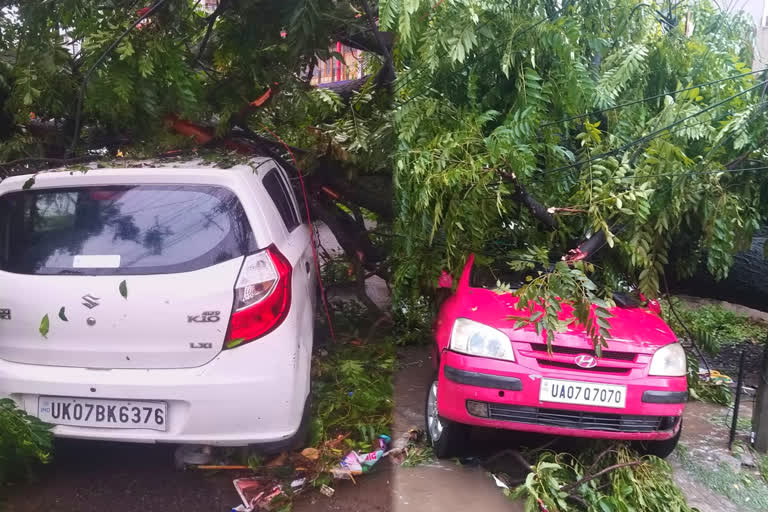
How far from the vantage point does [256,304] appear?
10.4ft

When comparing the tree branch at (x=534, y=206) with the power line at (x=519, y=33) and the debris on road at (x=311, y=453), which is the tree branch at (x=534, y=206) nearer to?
the power line at (x=519, y=33)

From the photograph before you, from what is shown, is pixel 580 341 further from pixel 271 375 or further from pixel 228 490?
pixel 228 490

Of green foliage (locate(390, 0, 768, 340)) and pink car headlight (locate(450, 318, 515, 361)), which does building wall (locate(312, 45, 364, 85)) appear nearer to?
green foliage (locate(390, 0, 768, 340))

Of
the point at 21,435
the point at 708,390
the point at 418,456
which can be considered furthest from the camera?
the point at 708,390

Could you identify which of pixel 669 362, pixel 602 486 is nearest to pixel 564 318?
pixel 669 362

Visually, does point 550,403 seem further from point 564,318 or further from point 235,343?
point 235,343

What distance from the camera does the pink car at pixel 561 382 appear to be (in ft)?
11.1

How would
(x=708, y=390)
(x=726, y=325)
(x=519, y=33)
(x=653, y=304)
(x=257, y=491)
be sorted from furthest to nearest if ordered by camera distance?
(x=726, y=325) < (x=708, y=390) < (x=653, y=304) < (x=519, y=33) < (x=257, y=491)

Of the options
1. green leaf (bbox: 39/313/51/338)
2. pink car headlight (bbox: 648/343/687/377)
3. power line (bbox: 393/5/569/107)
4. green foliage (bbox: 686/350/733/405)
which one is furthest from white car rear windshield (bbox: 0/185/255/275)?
green foliage (bbox: 686/350/733/405)

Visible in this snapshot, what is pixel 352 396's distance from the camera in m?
4.42

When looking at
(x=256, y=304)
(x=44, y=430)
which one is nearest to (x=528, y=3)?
(x=256, y=304)

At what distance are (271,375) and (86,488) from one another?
1.17m

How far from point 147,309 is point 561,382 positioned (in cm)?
205

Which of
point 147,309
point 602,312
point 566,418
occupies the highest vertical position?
point 602,312
